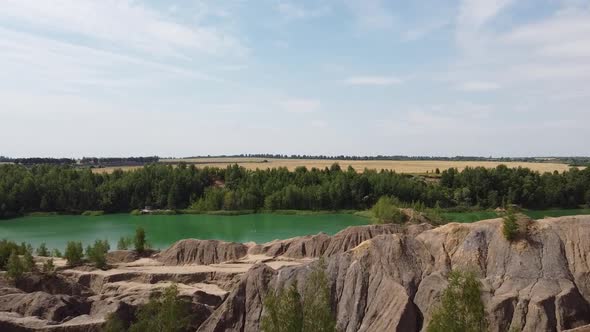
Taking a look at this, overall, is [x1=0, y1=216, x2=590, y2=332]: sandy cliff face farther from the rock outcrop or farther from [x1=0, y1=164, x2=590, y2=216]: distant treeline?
[x1=0, y1=164, x2=590, y2=216]: distant treeline

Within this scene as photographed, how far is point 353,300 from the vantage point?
30766 millimetres

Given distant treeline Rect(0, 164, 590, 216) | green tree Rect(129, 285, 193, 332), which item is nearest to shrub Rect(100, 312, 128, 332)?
green tree Rect(129, 285, 193, 332)

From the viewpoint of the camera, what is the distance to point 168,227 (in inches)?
3533

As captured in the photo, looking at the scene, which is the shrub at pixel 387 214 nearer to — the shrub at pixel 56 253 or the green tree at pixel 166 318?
the shrub at pixel 56 253

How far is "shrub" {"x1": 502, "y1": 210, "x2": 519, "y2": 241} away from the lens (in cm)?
3195

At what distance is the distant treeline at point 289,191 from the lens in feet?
356

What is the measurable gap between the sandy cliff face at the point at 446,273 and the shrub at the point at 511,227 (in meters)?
0.39

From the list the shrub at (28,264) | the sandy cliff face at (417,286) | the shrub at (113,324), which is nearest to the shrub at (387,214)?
the sandy cliff face at (417,286)

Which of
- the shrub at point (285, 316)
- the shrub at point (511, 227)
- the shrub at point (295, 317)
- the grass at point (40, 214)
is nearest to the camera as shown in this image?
the shrub at point (285, 316)

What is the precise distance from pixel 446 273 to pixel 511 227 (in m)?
4.96

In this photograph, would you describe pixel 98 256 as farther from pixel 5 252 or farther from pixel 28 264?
pixel 5 252

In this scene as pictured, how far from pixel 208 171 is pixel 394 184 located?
4591 cm

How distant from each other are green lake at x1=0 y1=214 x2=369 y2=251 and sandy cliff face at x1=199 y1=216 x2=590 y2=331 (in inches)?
1652

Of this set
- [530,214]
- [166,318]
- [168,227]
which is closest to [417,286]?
[166,318]
